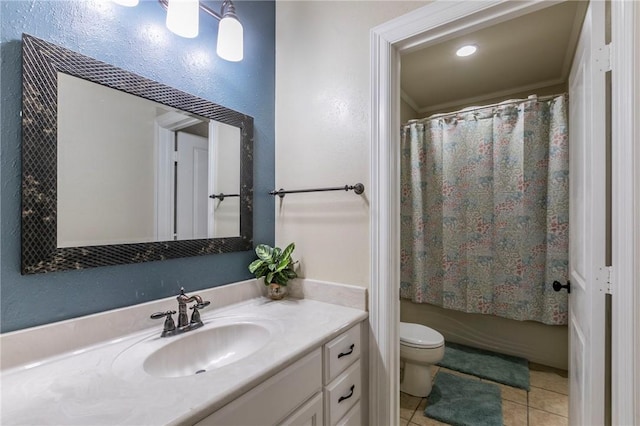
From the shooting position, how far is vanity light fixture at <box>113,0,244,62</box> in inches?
41.5

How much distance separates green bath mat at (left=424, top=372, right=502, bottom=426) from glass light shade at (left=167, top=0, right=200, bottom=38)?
92.9 inches

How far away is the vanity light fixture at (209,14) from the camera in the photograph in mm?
1055

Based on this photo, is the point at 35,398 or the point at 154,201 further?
the point at 154,201

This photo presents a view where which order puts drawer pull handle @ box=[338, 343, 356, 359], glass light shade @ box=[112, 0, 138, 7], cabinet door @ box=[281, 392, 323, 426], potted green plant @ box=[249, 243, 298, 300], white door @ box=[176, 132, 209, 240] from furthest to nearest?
potted green plant @ box=[249, 243, 298, 300] → white door @ box=[176, 132, 209, 240] → drawer pull handle @ box=[338, 343, 356, 359] → glass light shade @ box=[112, 0, 138, 7] → cabinet door @ box=[281, 392, 323, 426]

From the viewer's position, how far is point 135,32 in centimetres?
104

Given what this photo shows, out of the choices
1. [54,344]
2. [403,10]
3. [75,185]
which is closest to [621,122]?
[403,10]

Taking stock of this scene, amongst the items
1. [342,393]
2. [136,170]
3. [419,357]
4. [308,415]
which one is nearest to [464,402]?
[419,357]

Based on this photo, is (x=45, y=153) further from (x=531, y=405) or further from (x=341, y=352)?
(x=531, y=405)

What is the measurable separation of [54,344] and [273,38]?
66.3 inches

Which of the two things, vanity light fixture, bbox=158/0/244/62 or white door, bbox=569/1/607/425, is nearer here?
white door, bbox=569/1/607/425

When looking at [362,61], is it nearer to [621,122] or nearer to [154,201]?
[621,122]

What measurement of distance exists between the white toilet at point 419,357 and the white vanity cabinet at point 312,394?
0.75 metres

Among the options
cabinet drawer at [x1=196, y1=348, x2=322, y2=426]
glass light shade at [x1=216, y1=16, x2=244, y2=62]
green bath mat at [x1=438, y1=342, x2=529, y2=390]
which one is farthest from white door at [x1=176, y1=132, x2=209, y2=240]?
green bath mat at [x1=438, y1=342, x2=529, y2=390]

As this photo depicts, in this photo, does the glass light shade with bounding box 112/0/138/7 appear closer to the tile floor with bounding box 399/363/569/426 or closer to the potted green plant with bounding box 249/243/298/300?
the potted green plant with bounding box 249/243/298/300
